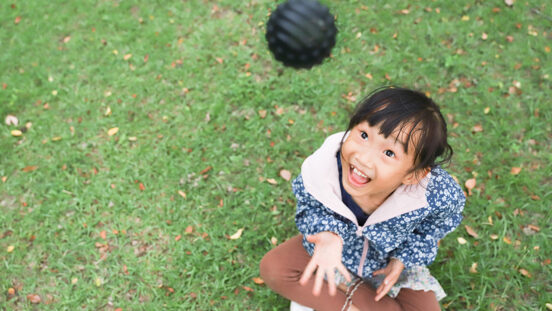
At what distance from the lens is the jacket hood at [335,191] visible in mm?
2082

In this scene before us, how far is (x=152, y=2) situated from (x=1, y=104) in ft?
6.05

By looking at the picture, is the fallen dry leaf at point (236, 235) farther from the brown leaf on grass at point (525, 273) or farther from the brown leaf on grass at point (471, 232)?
the brown leaf on grass at point (525, 273)

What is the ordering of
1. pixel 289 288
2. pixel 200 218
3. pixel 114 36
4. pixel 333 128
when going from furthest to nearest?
pixel 114 36 → pixel 333 128 → pixel 200 218 → pixel 289 288

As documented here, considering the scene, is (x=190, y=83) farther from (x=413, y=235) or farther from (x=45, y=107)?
(x=413, y=235)

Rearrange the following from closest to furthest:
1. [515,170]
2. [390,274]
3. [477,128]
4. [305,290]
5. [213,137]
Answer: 1. [390,274]
2. [305,290]
3. [515,170]
4. [477,128]
5. [213,137]

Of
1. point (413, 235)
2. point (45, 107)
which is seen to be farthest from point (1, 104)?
point (413, 235)

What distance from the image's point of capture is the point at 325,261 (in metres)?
1.93

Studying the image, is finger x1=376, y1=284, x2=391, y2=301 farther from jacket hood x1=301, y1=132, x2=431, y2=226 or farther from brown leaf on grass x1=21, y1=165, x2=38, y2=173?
brown leaf on grass x1=21, y1=165, x2=38, y2=173

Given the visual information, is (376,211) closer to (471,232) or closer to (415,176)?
(415,176)

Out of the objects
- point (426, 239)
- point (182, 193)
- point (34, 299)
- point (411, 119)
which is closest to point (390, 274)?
point (426, 239)

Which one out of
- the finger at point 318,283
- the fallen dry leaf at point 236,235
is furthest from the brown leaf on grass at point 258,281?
the finger at point 318,283

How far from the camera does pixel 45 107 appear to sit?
397cm

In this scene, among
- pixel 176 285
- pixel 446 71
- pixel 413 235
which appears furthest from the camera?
pixel 446 71

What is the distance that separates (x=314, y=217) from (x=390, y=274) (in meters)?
0.55
